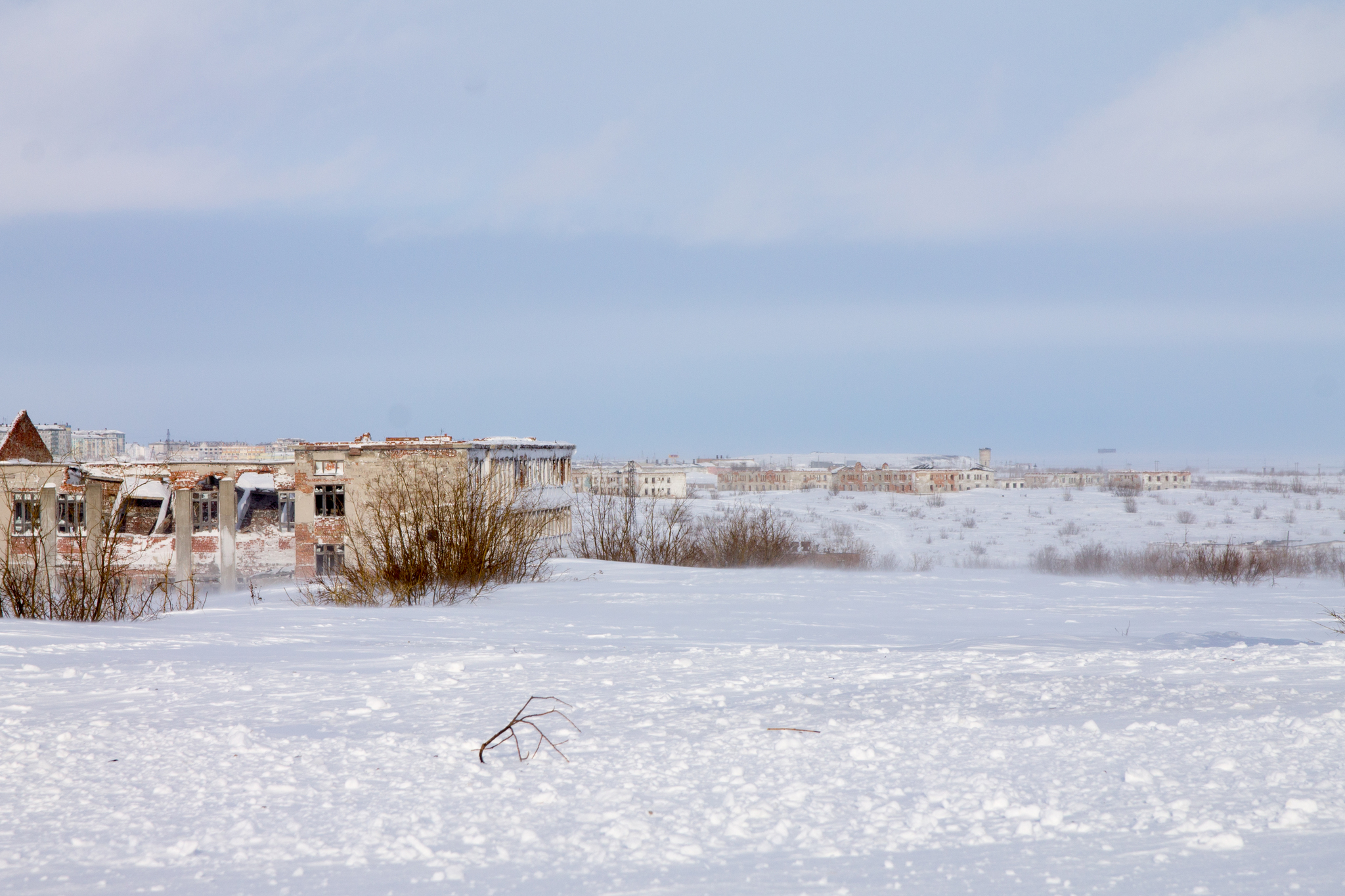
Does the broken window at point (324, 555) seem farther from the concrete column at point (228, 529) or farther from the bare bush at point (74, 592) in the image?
the bare bush at point (74, 592)

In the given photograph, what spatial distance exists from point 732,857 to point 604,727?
1717mm

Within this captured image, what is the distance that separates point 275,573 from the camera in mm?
32375

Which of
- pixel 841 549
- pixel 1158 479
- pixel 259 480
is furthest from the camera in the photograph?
pixel 1158 479

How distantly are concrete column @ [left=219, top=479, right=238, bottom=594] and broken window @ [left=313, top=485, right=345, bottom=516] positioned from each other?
8.23 feet

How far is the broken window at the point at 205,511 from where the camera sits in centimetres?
3222

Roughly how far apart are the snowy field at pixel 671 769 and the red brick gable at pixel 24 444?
31.1m

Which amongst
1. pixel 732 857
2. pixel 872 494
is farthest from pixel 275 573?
pixel 872 494

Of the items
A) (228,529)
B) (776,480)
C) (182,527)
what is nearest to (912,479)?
(776,480)

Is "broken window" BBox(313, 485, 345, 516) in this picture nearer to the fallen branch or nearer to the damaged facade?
the damaged facade

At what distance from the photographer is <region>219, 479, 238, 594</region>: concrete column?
3216 centimetres

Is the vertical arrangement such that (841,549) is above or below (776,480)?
below

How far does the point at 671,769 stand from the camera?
4184 millimetres

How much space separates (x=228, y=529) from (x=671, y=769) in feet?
104

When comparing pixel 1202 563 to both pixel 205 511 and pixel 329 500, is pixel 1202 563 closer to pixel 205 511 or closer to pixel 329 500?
pixel 329 500
